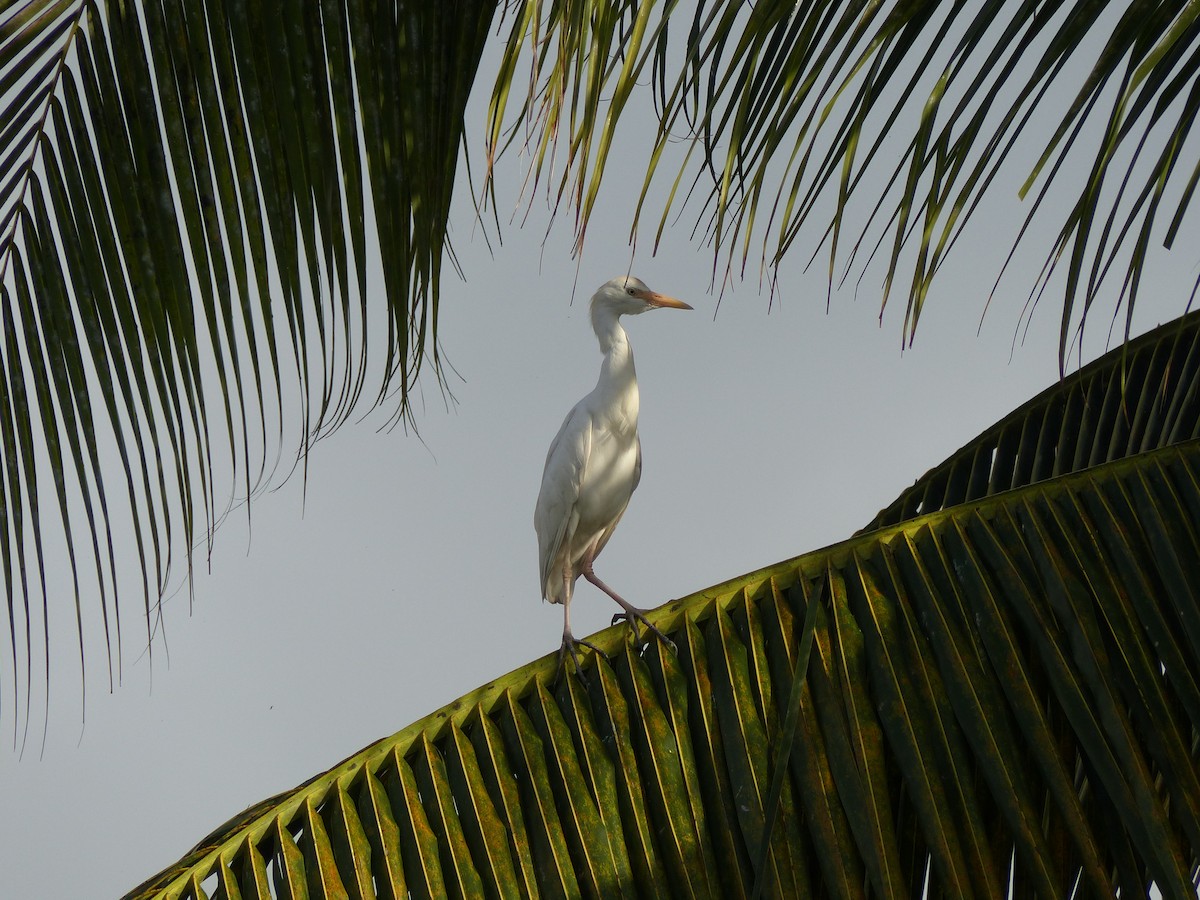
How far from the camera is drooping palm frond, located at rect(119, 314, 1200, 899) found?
5.20 ft

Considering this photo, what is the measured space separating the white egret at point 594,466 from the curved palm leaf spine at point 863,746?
9.62 ft

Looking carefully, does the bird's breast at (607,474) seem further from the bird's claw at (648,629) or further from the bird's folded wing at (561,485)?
the bird's claw at (648,629)

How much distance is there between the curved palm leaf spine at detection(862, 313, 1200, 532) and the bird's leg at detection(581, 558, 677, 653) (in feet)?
2.45

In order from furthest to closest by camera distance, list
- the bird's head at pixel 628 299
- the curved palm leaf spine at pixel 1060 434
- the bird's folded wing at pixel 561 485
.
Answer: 1. the bird's head at pixel 628 299
2. the bird's folded wing at pixel 561 485
3. the curved palm leaf spine at pixel 1060 434

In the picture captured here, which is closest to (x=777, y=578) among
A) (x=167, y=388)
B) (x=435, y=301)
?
(x=435, y=301)

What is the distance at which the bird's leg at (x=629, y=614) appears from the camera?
1921 mm

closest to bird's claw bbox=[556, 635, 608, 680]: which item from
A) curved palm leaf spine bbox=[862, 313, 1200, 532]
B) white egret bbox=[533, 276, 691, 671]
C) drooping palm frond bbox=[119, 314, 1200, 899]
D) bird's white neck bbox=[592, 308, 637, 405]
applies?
drooping palm frond bbox=[119, 314, 1200, 899]

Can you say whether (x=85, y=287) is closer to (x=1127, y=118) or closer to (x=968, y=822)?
(x=1127, y=118)

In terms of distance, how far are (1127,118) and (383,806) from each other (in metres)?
1.27

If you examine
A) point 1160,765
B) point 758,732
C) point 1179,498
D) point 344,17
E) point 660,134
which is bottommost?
point 1160,765

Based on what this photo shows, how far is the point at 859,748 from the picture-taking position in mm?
1650

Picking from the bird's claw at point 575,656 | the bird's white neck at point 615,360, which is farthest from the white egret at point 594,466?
the bird's claw at point 575,656

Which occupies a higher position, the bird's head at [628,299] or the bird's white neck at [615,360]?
the bird's head at [628,299]

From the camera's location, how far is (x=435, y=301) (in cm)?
140
